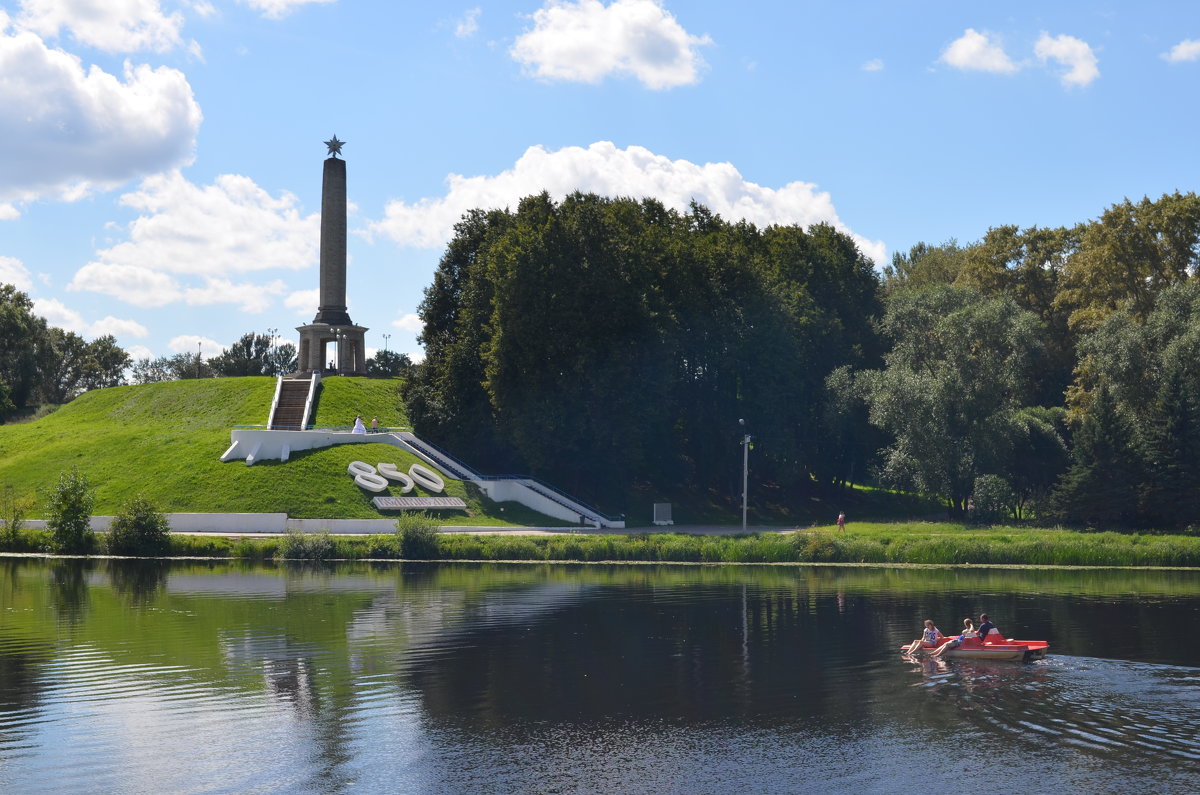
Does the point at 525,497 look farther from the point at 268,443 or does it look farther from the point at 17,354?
the point at 17,354

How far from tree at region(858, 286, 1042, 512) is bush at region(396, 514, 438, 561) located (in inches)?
1328

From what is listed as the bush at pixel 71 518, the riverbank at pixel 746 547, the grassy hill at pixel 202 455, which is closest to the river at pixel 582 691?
the riverbank at pixel 746 547

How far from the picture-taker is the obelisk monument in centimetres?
10081

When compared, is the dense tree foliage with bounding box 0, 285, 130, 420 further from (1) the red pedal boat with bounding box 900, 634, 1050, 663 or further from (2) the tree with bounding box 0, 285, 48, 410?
(1) the red pedal boat with bounding box 900, 634, 1050, 663

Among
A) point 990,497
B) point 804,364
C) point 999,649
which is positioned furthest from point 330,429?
point 999,649

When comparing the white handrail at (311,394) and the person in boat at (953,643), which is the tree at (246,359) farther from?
the person in boat at (953,643)

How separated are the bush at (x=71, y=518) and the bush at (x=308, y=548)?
40.7 ft

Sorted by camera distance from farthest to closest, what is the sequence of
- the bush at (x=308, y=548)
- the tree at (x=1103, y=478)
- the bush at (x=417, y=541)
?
1. the tree at (x=1103, y=478)
2. the bush at (x=417, y=541)
3. the bush at (x=308, y=548)

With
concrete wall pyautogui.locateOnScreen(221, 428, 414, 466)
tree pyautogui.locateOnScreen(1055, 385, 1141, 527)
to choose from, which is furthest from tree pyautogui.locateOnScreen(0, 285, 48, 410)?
tree pyautogui.locateOnScreen(1055, 385, 1141, 527)

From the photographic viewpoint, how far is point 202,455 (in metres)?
→ 79.1

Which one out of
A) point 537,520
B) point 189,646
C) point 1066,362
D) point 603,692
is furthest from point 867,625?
point 1066,362

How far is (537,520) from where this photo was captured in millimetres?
74438

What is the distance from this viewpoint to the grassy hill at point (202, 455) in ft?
237

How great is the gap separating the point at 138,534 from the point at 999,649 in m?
49.2
